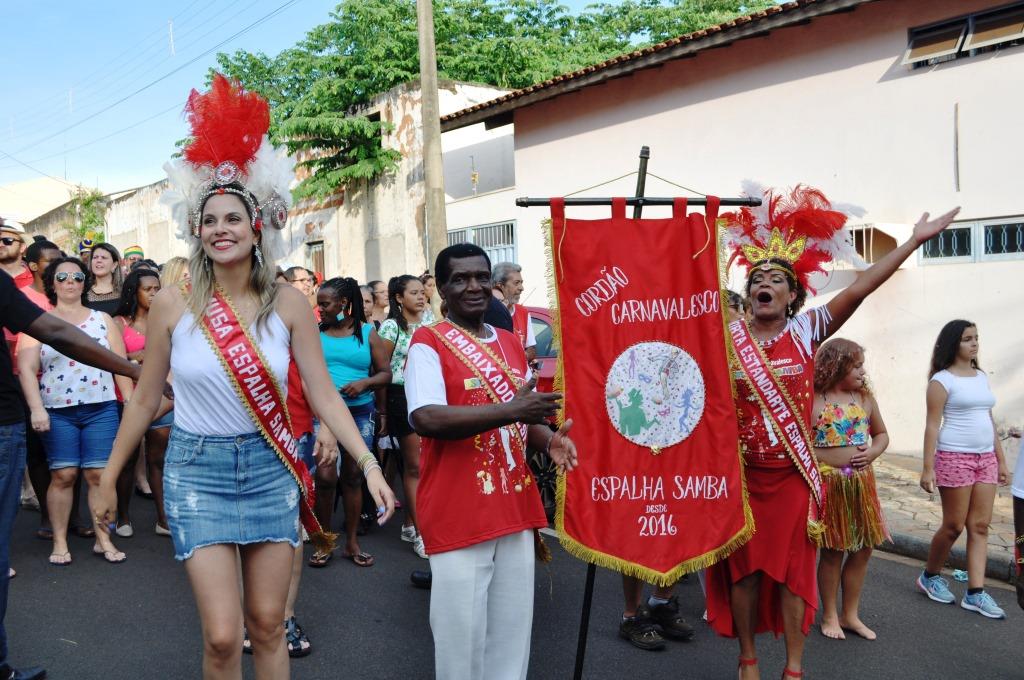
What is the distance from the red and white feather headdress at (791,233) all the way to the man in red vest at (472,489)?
1.34 metres

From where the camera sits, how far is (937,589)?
5.11m

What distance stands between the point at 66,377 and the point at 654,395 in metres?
4.25

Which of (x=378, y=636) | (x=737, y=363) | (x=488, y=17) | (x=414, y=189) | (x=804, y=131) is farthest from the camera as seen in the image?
(x=488, y=17)

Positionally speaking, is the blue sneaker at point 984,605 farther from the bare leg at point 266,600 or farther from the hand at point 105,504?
the hand at point 105,504

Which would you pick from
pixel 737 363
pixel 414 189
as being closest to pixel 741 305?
pixel 737 363

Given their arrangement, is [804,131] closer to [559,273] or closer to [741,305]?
[741,305]

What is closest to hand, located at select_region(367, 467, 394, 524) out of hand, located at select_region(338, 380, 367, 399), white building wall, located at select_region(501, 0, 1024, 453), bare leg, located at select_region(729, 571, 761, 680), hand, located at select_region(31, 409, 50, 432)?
bare leg, located at select_region(729, 571, 761, 680)

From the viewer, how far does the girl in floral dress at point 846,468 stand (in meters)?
4.47

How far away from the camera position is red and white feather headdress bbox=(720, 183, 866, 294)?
3.78 m

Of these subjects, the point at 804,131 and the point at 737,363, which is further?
the point at 804,131

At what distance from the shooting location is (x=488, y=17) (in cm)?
2291

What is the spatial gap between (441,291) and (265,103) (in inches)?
39.1

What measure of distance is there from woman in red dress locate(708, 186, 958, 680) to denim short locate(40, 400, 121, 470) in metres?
4.23

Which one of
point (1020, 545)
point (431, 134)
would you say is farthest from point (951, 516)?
point (431, 134)
